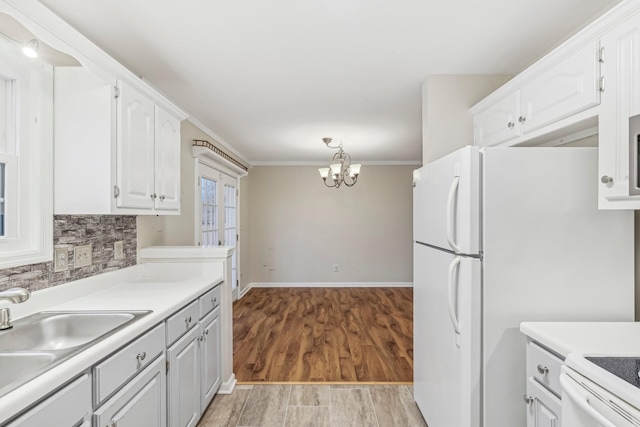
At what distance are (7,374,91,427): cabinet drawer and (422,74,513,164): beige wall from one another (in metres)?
2.27

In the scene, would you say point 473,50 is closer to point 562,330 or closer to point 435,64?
point 435,64

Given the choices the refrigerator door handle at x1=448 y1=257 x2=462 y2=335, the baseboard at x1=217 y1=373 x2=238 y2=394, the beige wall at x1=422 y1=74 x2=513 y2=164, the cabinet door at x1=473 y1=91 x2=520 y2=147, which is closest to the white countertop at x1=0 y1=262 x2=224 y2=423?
the baseboard at x1=217 y1=373 x2=238 y2=394

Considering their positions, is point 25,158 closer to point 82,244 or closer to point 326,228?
point 82,244

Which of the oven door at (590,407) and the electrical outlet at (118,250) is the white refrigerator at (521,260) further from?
the electrical outlet at (118,250)

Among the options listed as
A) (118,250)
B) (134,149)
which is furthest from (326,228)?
(134,149)

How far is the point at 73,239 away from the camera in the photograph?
6.07 ft

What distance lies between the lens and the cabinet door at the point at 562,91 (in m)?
1.40

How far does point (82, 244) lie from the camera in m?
1.91

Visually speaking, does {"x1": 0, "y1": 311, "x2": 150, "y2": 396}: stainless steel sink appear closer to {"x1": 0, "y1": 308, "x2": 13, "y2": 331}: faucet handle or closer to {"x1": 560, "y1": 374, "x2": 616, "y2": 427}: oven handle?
{"x1": 0, "y1": 308, "x2": 13, "y2": 331}: faucet handle

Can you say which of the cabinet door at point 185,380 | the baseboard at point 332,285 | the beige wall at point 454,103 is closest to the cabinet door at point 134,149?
the cabinet door at point 185,380

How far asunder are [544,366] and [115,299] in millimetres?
2080

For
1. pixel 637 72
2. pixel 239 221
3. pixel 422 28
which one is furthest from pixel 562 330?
pixel 239 221

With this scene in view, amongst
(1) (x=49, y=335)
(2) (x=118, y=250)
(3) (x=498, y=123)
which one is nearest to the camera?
(1) (x=49, y=335)

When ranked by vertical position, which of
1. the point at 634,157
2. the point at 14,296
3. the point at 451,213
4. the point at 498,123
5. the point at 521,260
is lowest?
the point at 14,296
